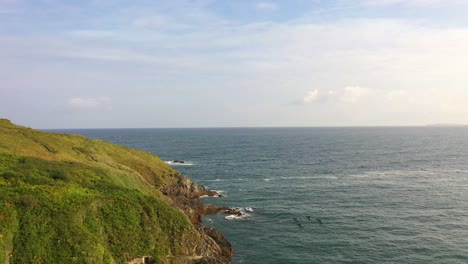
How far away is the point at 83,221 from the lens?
130ft

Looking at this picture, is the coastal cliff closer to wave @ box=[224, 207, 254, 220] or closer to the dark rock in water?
wave @ box=[224, 207, 254, 220]

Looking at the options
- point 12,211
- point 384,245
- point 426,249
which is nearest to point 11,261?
point 12,211

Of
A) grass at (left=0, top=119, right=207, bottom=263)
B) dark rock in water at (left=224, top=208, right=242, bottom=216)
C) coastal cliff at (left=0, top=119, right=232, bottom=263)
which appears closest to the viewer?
grass at (left=0, top=119, right=207, bottom=263)

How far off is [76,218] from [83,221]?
3.73 ft

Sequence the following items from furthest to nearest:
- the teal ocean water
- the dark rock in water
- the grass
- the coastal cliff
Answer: the dark rock in water
the teal ocean water
the coastal cliff
the grass

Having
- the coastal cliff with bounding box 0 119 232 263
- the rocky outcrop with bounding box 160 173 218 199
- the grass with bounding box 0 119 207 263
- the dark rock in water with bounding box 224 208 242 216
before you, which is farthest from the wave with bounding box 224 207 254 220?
the grass with bounding box 0 119 207 263

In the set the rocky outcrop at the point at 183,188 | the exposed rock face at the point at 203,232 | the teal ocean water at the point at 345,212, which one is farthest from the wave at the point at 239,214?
the rocky outcrop at the point at 183,188

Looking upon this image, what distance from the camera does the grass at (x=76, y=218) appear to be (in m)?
35.0

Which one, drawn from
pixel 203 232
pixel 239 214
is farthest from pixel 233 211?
pixel 203 232

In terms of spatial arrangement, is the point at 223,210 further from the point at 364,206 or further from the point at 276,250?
the point at 364,206

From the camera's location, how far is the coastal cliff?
3519 centimetres

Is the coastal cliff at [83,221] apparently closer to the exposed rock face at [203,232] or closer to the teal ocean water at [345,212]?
the exposed rock face at [203,232]

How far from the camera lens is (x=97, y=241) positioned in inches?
1499

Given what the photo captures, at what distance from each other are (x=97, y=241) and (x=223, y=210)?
4021 cm
